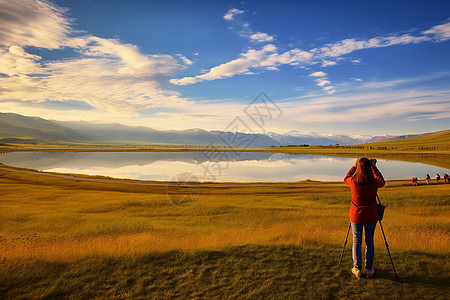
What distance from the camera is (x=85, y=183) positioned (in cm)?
5203

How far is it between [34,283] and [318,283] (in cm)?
914

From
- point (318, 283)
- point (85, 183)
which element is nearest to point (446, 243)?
point (318, 283)

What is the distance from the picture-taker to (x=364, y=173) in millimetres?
7371

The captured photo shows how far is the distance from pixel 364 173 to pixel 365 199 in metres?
0.83

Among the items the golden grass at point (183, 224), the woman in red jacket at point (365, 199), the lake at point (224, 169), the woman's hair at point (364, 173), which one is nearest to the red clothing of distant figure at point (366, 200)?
the woman in red jacket at point (365, 199)

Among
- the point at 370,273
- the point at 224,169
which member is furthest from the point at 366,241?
the point at 224,169

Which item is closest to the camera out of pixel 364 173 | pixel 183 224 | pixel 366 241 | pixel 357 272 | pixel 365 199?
pixel 364 173

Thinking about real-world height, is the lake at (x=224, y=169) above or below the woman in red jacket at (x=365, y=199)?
below

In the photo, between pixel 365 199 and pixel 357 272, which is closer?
pixel 365 199

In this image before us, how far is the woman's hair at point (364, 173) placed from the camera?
736 cm

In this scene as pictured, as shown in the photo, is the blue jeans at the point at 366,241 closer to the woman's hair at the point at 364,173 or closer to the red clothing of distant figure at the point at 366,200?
the red clothing of distant figure at the point at 366,200

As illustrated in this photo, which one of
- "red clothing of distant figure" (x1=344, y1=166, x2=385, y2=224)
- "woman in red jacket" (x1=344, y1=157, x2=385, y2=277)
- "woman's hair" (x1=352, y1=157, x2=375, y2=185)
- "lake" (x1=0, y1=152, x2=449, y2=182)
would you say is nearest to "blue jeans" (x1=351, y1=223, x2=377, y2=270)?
"woman in red jacket" (x1=344, y1=157, x2=385, y2=277)

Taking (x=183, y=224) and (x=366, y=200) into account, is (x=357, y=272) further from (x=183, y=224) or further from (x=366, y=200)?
(x=183, y=224)

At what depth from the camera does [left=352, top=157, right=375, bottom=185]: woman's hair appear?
7359mm
